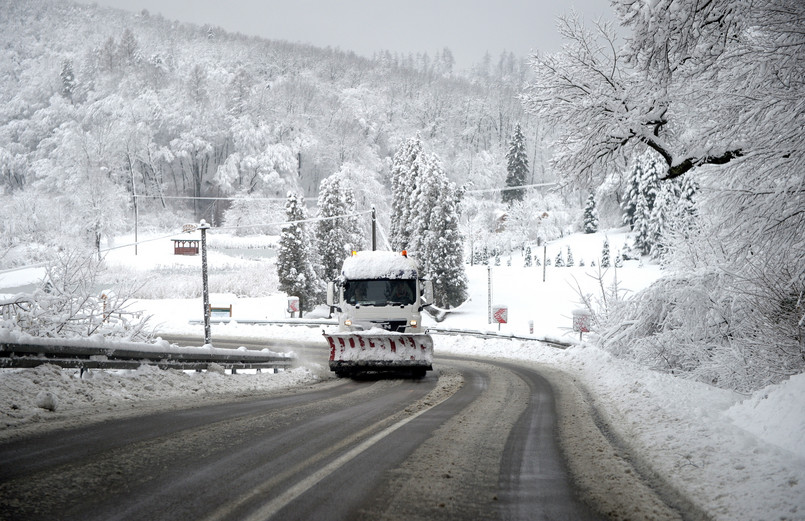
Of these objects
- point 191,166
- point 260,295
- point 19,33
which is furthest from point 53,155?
point 19,33

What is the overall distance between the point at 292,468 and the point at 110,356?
5765 millimetres

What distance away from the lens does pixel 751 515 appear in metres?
3.67

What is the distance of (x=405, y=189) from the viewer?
5175 cm

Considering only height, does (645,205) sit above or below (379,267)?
above

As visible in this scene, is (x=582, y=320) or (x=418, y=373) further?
(x=582, y=320)

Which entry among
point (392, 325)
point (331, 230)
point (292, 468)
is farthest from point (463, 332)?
point (292, 468)

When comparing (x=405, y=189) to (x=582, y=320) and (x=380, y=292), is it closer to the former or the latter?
(x=582, y=320)

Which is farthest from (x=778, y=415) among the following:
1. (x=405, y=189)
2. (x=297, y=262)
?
(x=405, y=189)

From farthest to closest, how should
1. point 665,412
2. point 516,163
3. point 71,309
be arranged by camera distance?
point 516,163
point 71,309
point 665,412

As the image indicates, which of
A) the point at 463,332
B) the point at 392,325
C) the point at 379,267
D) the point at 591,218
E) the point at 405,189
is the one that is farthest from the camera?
the point at 591,218

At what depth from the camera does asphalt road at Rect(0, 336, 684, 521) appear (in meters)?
3.62

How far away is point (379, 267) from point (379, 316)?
4.68ft

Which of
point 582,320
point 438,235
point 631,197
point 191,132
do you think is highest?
point 191,132

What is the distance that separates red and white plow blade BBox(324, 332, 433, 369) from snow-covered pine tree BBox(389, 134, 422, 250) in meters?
34.6
